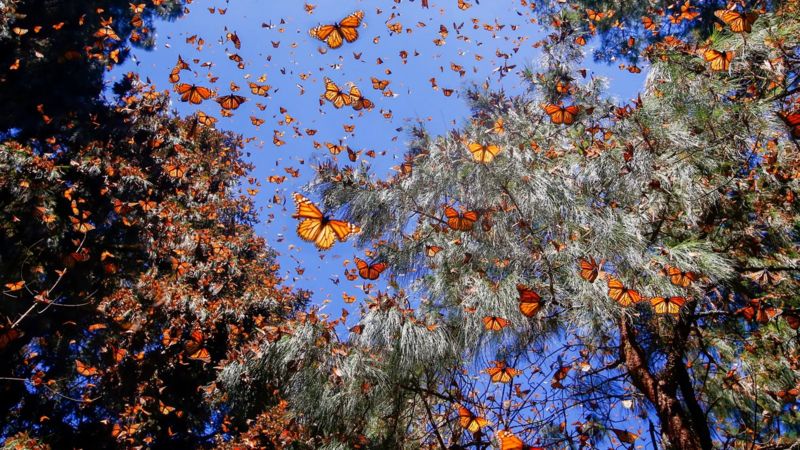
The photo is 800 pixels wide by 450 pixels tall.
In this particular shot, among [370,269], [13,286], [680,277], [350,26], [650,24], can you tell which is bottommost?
[680,277]

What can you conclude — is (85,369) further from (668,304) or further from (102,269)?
(668,304)

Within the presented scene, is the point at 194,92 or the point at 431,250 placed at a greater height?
the point at 194,92

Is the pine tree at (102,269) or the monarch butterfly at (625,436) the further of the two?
the pine tree at (102,269)

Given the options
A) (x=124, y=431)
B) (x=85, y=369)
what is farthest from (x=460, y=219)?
(x=85, y=369)

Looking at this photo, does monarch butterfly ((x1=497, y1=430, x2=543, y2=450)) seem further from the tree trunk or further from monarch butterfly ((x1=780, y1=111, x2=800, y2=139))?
monarch butterfly ((x1=780, y1=111, x2=800, y2=139))

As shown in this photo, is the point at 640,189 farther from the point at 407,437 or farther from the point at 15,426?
the point at 15,426

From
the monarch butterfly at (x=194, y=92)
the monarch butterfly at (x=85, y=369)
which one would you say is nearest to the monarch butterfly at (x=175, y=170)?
the monarch butterfly at (x=194, y=92)

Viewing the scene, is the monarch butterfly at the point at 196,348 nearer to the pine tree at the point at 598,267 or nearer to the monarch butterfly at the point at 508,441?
the pine tree at the point at 598,267
